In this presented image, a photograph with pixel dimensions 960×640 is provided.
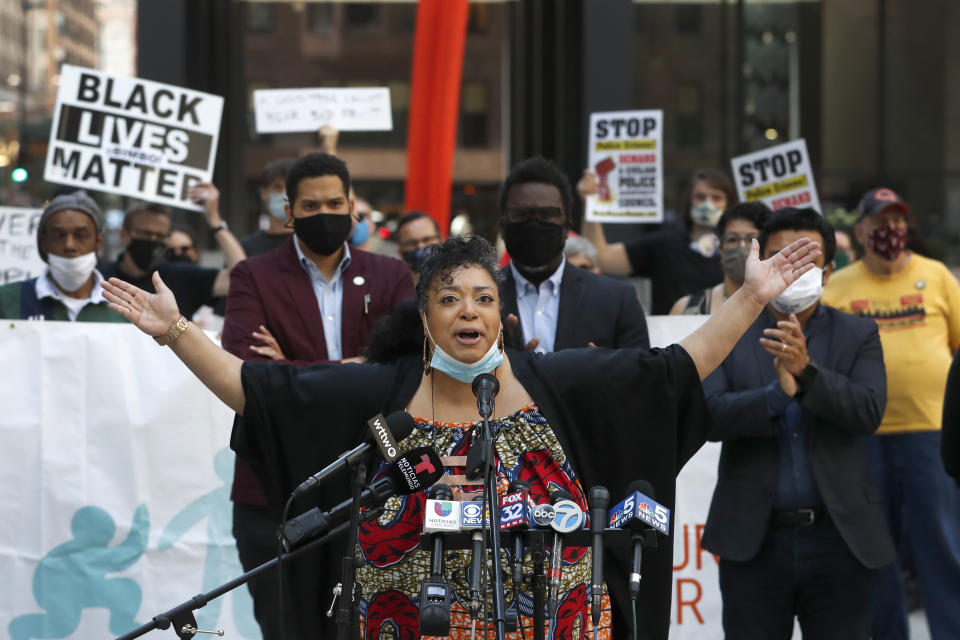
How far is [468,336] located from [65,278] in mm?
3048

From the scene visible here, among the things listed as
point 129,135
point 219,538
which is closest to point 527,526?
point 219,538

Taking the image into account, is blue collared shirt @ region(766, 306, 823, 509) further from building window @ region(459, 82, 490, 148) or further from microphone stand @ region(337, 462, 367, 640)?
building window @ region(459, 82, 490, 148)

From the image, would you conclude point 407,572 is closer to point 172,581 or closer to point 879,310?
point 172,581

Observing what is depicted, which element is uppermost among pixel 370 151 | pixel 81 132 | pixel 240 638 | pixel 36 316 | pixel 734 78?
pixel 734 78

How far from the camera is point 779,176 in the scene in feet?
25.9

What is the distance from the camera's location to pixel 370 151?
12.6m

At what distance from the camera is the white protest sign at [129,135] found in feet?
23.8

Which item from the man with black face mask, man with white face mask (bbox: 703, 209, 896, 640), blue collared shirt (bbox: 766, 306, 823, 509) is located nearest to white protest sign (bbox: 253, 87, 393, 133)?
the man with black face mask

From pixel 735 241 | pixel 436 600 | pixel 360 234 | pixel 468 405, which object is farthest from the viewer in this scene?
pixel 360 234

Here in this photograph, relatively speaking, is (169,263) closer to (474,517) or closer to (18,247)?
(18,247)

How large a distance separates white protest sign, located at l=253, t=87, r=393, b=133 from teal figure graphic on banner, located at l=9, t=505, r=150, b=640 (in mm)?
2685

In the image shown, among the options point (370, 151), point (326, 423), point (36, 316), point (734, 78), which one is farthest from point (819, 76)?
point (326, 423)

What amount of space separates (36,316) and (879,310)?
4167 mm

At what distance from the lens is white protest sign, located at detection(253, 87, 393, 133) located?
7.71 meters
